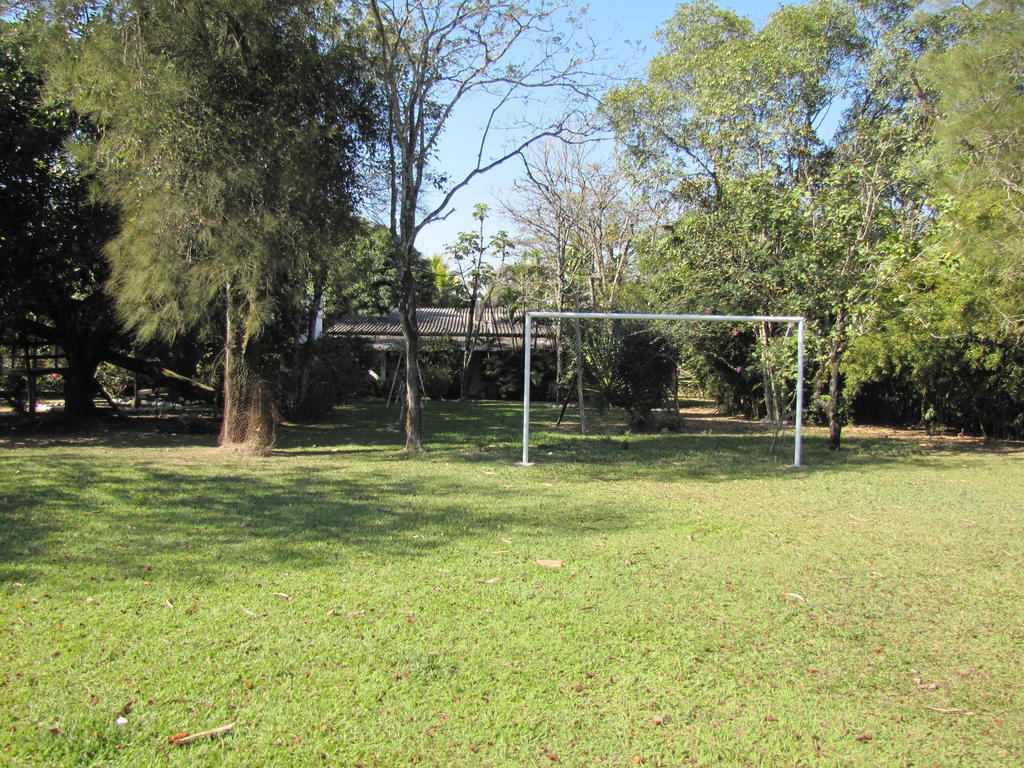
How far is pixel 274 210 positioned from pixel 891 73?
45.1ft

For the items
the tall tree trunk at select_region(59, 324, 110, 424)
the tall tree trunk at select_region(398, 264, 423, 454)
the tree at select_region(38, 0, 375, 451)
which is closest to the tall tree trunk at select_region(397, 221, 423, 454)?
the tall tree trunk at select_region(398, 264, 423, 454)

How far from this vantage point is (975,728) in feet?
10.1

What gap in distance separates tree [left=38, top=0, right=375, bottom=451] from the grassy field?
3036 millimetres

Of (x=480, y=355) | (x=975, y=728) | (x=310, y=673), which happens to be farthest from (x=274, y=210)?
(x=480, y=355)

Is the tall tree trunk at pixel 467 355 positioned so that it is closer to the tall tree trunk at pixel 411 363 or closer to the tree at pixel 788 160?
the tree at pixel 788 160

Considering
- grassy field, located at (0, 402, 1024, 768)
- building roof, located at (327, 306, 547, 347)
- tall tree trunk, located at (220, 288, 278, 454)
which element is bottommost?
grassy field, located at (0, 402, 1024, 768)

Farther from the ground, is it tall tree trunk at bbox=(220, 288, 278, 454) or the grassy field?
tall tree trunk at bbox=(220, 288, 278, 454)

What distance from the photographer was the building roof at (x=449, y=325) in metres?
28.4

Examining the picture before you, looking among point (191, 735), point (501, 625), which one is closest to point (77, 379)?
point (501, 625)

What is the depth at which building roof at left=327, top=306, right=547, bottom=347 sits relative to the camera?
93.1 feet

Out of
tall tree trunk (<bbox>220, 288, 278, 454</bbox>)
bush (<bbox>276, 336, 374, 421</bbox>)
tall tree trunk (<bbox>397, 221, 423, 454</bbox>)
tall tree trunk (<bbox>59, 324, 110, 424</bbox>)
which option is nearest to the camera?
tall tree trunk (<bbox>220, 288, 278, 454</bbox>)

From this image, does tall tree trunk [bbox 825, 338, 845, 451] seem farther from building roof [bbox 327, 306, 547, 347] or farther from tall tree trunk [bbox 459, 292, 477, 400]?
tall tree trunk [bbox 459, 292, 477, 400]

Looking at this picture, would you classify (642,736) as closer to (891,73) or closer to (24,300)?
(24,300)

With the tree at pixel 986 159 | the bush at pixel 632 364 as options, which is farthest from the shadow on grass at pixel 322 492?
the tree at pixel 986 159
